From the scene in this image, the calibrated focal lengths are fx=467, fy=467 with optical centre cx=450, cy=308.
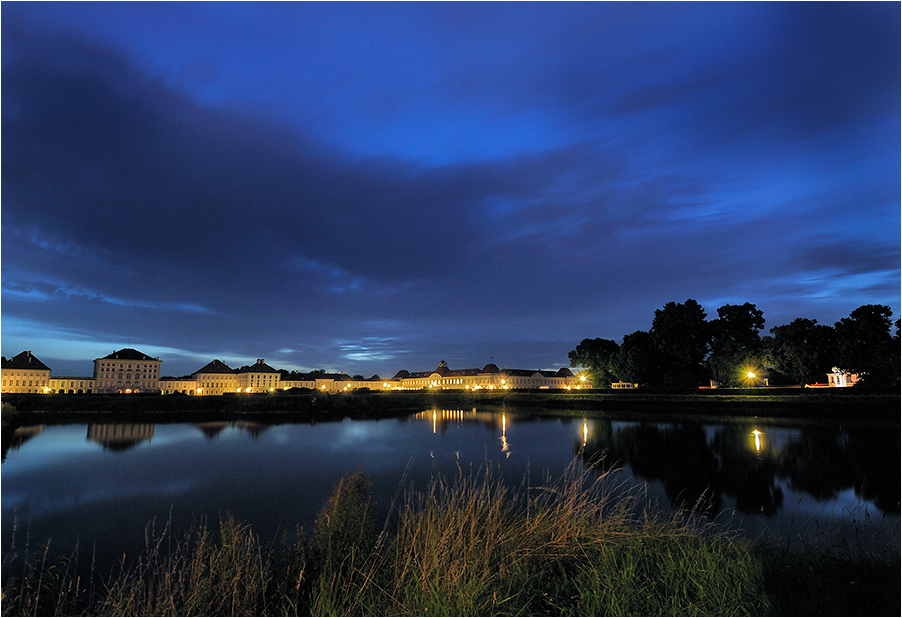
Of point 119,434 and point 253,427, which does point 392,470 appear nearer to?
point 253,427

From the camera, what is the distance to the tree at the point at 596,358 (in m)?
78.3

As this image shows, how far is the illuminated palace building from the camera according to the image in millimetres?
94894

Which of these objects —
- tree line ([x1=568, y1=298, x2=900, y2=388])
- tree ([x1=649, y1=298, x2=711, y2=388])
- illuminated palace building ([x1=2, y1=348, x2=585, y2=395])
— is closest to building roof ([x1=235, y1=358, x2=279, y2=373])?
illuminated palace building ([x1=2, y1=348, x2=585, y2=395])

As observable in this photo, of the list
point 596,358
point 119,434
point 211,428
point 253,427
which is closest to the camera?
point 119,434

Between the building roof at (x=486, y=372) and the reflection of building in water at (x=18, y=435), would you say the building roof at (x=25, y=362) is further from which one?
the building roof at (x=486, y=372)

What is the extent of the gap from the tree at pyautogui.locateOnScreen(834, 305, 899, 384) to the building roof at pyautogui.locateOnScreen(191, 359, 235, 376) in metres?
132

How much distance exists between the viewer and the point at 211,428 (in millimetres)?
41188

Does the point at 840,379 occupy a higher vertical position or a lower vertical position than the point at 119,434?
higher

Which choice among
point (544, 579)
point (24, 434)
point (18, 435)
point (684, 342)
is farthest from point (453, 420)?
point (544, 579)

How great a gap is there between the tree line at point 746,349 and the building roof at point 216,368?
107m

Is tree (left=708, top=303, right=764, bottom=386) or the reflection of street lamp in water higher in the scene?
tree (left=708, top=303, right=764, bottom=386)

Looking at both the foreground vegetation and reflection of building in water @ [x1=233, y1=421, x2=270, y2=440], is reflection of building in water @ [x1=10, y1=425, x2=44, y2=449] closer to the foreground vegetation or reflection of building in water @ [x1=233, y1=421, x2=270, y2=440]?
reflection of building in water @ [x1=233, y1=421, x2=270, y2=440]

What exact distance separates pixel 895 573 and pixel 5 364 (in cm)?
12894

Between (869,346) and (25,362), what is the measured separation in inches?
5299
